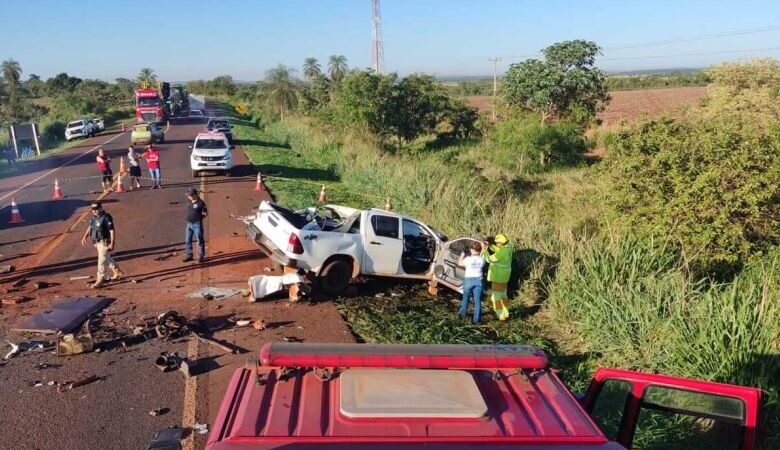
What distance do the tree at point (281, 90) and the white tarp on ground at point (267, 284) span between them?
48.5m

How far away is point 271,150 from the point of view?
32594 mm

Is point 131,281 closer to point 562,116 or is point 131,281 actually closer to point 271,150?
point 271,150

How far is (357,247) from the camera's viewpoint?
10695 millimetres

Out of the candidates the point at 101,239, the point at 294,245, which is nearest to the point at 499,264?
the point at 294,245

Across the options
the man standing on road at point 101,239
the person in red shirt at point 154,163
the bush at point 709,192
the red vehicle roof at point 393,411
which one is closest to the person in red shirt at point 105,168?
the person in red shirt at point 154,163

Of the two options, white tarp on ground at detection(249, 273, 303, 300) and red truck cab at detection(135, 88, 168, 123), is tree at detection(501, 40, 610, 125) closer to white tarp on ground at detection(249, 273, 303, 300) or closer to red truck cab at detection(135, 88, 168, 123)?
red truck cab at detection(135, 88, 168, 123)

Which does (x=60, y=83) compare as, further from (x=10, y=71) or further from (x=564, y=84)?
(x=564, y=84)

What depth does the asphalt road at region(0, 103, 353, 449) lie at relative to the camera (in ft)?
20.9

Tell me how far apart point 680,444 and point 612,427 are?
1197 mm

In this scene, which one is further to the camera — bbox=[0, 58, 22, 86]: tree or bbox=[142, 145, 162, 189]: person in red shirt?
bbox=[0, 58, 22, 86]: tree

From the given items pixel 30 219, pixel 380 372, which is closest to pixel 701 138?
pixel 380 372

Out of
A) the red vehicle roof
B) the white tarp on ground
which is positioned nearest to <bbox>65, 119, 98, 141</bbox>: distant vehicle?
the white tarp on ground

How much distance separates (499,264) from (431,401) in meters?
6.99

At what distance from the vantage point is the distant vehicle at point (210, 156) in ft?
74.4
